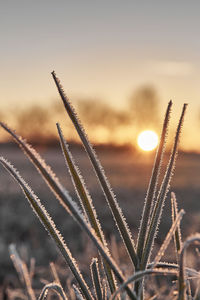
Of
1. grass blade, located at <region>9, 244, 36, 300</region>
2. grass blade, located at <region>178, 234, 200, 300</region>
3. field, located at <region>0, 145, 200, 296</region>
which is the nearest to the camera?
grass blade, located at <region>178, 234, 200, 300</region>

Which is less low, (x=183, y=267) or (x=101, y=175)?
(x=101, y=175)

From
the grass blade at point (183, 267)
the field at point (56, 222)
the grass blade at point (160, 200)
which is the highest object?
the field at point (56, 222)

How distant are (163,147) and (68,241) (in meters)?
3.34

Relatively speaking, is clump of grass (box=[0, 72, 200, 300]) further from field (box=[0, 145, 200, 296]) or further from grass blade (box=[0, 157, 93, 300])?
field (box=[0, 145, 200, 296])

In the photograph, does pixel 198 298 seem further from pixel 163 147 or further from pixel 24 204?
pixel 24 204

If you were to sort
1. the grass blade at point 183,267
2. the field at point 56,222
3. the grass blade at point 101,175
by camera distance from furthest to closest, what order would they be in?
1. the field at point 56,222
2. the grass blade at point 101,175
3. the grass blade at point 183,267

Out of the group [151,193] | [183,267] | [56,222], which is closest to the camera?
[183,267]

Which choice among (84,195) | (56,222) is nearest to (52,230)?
(84,195)

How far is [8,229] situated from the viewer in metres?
→ 4.27

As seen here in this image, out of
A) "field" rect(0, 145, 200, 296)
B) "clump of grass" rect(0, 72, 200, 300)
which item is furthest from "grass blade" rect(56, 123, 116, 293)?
"field" rect(0, 145, 200, 296)

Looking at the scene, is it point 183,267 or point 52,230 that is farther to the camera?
point 52,230

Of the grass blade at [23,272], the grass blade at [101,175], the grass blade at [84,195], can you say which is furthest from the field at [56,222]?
the grass blade at [101,175]

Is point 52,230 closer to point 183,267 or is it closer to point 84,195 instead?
point 84,195

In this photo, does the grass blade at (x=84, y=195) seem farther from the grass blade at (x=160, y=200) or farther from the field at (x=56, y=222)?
the field at (x=56, y=222)
